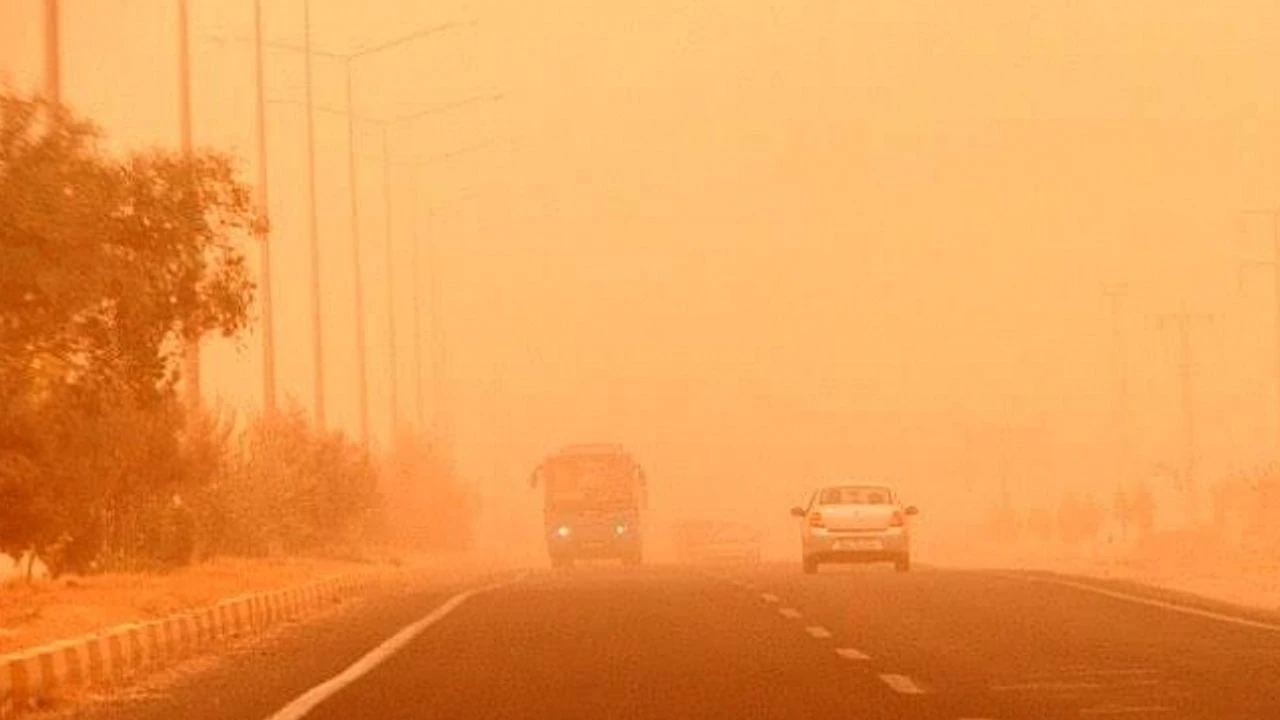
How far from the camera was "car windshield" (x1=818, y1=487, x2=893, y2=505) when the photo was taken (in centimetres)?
5722

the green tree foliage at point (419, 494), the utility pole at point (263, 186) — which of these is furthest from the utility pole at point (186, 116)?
the green tree foliage at point (419, 494)

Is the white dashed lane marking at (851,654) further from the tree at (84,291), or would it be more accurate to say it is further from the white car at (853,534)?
the white car at (853,534)

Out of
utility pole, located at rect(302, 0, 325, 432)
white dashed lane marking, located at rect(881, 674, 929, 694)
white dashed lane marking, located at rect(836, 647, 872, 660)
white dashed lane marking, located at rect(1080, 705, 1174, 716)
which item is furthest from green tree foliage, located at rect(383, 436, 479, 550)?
white dashed lane marking, located at rect(1080, 705, 1174, 716)

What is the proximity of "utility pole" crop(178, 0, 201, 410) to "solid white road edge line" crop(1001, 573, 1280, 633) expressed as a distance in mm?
12675

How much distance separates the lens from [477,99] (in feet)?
278

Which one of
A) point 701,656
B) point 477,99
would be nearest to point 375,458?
point 477,99

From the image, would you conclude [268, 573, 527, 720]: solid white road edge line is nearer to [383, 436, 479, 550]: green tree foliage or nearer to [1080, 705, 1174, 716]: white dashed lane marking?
[1080, 705, 1174, 716]: white dashed lane marking

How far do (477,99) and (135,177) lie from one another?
2105 inches

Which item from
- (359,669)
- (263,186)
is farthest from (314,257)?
(359,669)

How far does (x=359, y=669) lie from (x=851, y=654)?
12.9 ft

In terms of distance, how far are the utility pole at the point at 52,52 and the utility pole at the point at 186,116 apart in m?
8.98

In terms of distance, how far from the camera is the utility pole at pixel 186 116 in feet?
163

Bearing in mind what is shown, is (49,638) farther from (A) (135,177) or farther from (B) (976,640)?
(B) (976,640)

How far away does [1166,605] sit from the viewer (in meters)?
36.5
